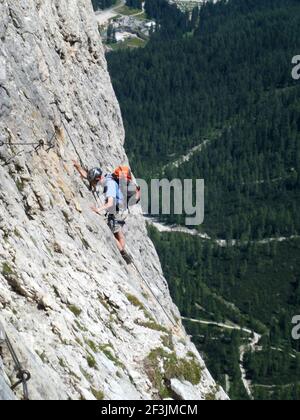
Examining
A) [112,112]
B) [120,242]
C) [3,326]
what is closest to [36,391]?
[3,326]

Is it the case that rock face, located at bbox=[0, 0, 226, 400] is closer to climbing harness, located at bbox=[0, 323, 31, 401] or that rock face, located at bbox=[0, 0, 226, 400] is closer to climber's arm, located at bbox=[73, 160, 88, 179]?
climbing harness, located at bbox=[0, 323, 31, 401]

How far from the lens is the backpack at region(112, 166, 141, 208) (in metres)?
38.7

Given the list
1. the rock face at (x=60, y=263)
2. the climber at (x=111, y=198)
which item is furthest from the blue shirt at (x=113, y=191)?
the rock face at (x=60, y=263)

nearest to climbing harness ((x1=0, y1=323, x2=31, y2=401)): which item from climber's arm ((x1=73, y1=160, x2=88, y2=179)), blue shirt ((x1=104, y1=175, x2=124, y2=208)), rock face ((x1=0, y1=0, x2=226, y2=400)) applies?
rock face ((x1=0, y1=0, x2=226, y2=400))

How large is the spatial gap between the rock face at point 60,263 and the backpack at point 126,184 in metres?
1.34

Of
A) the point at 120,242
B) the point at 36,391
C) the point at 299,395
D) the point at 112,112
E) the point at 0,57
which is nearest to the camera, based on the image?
the point at 36,391

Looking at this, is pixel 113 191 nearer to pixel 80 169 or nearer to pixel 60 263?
pixel 80 169

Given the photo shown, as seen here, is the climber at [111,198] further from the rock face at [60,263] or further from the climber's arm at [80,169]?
the rock face at [60,263]

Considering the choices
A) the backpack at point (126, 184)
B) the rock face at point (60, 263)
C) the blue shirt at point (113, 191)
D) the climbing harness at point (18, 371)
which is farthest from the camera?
the backpack at point (126, 184)

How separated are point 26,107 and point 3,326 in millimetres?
11848

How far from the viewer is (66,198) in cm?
3338

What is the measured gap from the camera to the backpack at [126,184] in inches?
1523

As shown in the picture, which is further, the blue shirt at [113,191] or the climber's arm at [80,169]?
the blue shirt at [113,191]
